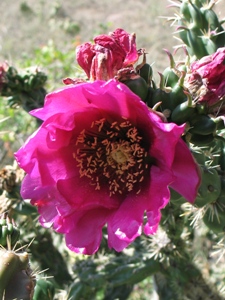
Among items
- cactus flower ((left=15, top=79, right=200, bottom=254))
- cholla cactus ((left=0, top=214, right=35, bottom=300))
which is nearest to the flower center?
cactus flower ((left=15, top=79, right=200, bottom=254))

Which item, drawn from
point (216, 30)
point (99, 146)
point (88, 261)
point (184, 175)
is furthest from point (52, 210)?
point (88, 261)

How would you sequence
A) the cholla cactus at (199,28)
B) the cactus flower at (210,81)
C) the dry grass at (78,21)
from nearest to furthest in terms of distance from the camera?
the cactus flower at (210,81) < the cholla cactus at (199,28) < the dry grass at (78,21)

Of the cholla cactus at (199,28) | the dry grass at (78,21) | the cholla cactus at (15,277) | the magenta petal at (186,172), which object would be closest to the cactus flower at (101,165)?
the magenta petal at (186,172)

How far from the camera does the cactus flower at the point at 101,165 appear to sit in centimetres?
108

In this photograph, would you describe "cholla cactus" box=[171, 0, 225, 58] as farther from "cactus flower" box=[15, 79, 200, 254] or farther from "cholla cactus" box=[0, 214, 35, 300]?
"cholla cactus" box=[0, 214, 35, 300]

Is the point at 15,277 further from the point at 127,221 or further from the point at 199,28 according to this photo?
the point at 199,28

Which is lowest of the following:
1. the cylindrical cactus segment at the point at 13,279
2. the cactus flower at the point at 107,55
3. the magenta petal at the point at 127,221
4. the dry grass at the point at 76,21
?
the dry grass at the point at 76,21

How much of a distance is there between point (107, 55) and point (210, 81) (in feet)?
0.78

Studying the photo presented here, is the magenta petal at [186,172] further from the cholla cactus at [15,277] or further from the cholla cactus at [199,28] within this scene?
the cholla cactus at [199,28]

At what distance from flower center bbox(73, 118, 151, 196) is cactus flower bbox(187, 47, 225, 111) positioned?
0.17m

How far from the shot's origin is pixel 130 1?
859cm

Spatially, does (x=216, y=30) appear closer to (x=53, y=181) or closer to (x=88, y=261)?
(x=53, y=181)

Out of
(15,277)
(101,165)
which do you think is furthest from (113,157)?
(15,277)

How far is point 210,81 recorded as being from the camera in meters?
1.19
